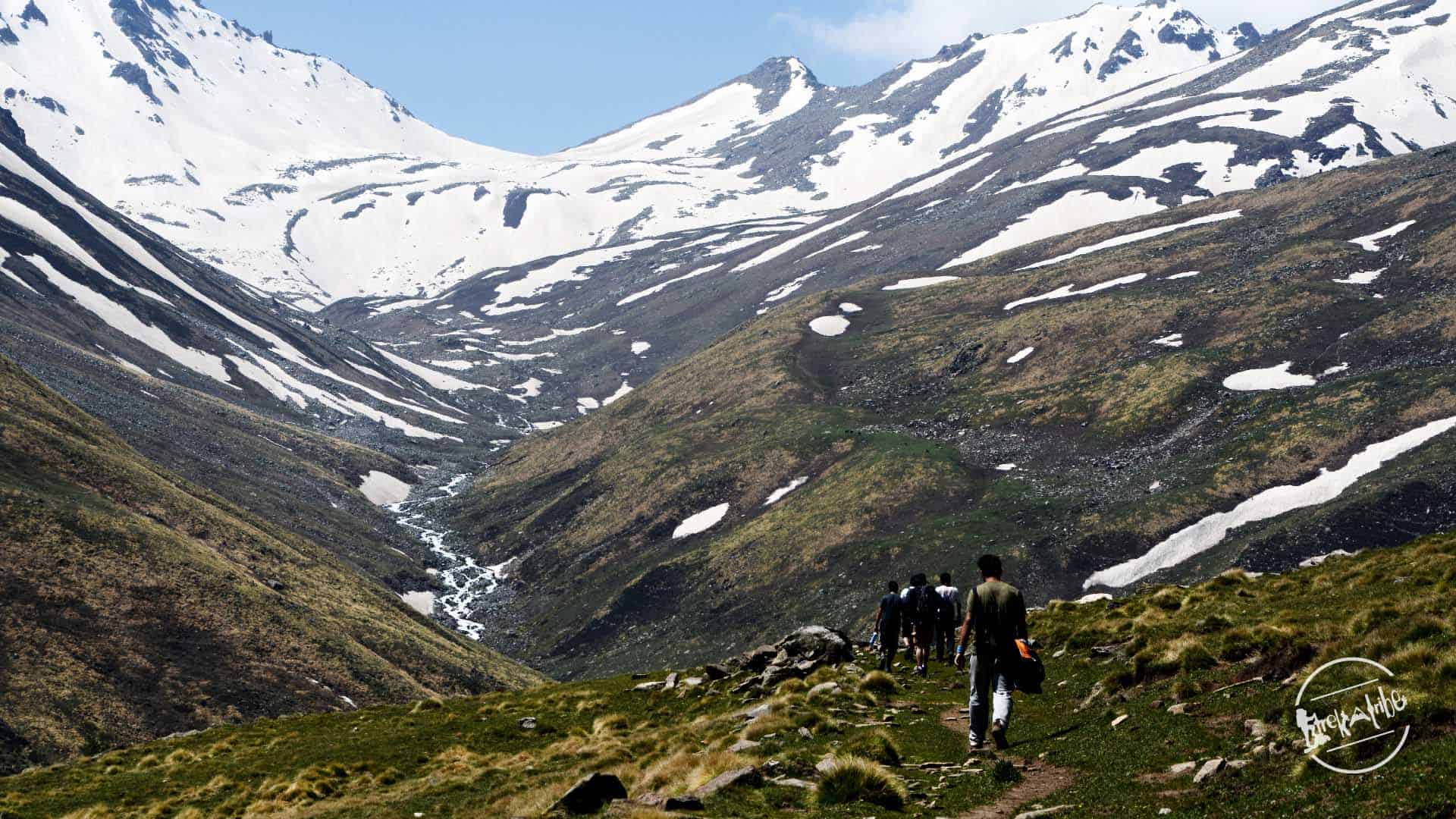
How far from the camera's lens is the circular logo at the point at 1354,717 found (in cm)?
1166

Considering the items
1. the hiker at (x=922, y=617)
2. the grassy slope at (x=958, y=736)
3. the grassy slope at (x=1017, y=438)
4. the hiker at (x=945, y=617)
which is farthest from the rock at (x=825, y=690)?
the grassy slope at (x=1017, y=438)

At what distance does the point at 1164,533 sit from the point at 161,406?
105m

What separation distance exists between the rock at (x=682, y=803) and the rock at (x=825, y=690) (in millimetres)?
8958

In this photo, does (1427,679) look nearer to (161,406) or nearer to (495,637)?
(495,637)

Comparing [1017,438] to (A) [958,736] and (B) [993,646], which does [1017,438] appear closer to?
(A) [958,736]

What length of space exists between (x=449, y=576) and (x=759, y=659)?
258 ft

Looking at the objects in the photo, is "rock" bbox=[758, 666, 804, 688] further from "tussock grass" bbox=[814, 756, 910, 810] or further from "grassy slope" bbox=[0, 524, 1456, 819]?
"tussock grass" bbox=[814, 756, 910, 810]

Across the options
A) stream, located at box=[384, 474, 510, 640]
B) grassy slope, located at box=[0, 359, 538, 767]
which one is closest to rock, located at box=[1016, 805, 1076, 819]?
grassy slope, located at box=[0, 359, 538, 767]

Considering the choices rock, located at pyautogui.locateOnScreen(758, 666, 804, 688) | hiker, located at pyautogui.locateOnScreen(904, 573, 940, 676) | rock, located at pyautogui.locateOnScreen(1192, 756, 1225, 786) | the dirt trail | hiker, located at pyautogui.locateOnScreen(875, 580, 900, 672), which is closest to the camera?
rock, located at pyautogui.locateOnScreen(1192, 756, 1225, 786)

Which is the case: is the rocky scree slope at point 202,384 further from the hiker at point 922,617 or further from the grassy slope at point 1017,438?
the hiker at point 922,617

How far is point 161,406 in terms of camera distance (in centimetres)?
11731

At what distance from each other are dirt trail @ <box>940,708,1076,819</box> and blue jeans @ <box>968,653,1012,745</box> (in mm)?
643

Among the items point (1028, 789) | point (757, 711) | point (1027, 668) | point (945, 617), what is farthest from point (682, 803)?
point (945, 617)

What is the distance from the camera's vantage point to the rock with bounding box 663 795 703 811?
1480 cm
